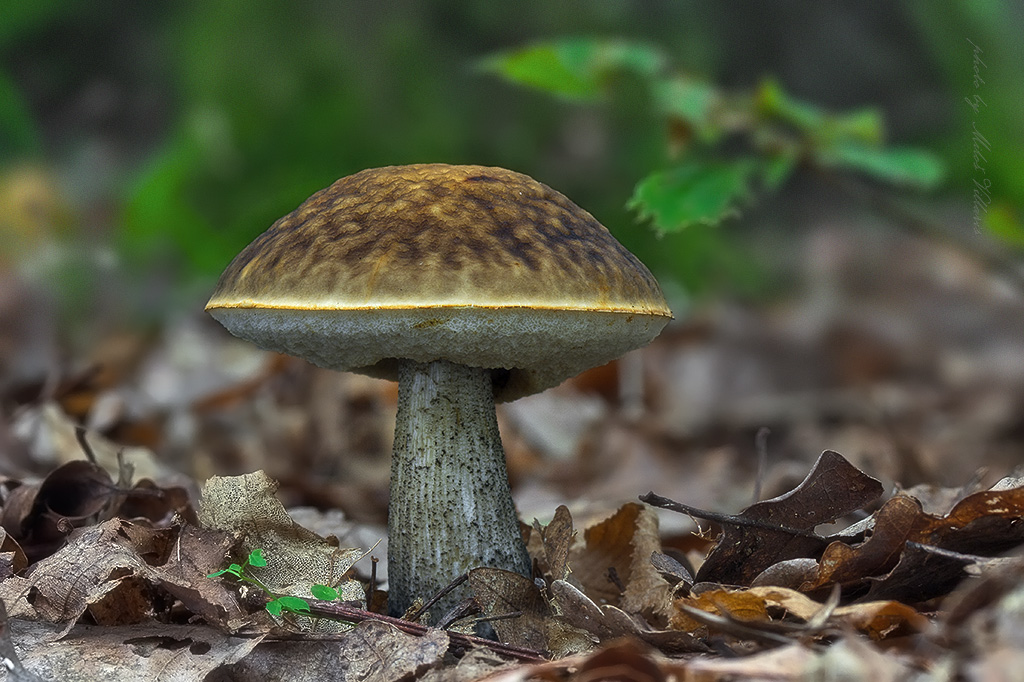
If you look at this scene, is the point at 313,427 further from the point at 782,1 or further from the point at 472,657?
the point at 782,1

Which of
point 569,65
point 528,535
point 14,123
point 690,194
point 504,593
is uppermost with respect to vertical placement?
point 569,65

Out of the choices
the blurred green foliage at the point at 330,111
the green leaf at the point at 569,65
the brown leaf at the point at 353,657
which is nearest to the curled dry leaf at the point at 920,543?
the brown leaf at the point at 353,657

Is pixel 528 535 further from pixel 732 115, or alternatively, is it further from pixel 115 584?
pixel 732 115

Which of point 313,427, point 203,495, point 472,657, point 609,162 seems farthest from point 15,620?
point 609,162

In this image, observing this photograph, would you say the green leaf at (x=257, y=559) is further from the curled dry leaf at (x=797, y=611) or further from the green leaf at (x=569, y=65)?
the green leaf at (x=569, y=65)

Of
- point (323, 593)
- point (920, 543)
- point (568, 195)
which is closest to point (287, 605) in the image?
point (323, 593)
